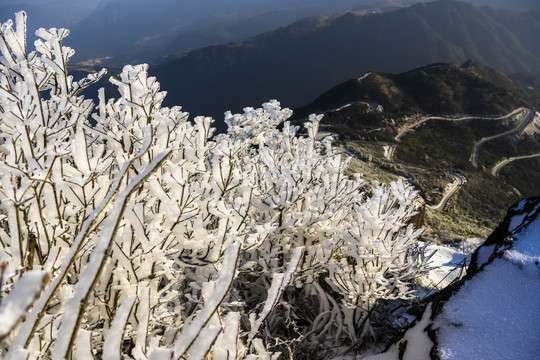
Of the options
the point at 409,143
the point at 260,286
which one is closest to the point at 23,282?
the point at 260,286

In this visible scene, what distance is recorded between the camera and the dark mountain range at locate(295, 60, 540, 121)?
221 ft

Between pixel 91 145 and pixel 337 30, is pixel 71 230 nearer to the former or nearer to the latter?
pixel 91 145

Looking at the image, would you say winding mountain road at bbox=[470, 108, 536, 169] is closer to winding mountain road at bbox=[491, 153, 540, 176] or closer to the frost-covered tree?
winding mountain road at bbox=[491, 153, 540, 176]

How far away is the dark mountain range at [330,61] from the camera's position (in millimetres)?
168625

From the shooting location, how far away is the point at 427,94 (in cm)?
7188

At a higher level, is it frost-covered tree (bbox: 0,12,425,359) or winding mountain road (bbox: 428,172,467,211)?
frost-covered tree (bbox: 0,12,425,359)

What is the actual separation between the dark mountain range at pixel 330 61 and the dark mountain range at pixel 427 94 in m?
81.7

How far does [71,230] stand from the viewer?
2.47 metres

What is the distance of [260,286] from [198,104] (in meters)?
171

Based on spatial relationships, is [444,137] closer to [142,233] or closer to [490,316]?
[490,316]

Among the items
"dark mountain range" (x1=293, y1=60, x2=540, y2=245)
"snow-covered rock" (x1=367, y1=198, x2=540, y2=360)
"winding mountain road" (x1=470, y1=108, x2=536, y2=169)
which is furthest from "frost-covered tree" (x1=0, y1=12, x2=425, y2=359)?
"winding mountain road" (x1=470, y1=108, x2=536, y2=169)

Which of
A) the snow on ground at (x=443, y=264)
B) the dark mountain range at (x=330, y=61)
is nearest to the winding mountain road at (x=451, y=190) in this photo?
the snow on ground at (x=443, y=264)

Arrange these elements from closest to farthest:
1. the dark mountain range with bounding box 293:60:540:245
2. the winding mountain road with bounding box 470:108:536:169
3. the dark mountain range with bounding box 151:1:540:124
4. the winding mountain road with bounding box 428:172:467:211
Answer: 1. the winding mountain road with bounding box 428:172:467:211
2. the dark mountain range with bounding box 293:60:540:245
3. the winding mountain road with bounding box 470:108:536:169
4. the dark mountain range with bounding box 151:1:540:124

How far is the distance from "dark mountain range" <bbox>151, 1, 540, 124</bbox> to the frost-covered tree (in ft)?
512
